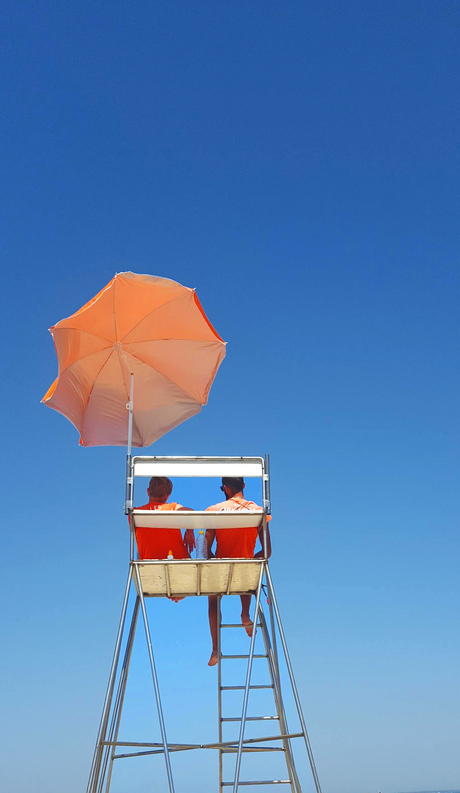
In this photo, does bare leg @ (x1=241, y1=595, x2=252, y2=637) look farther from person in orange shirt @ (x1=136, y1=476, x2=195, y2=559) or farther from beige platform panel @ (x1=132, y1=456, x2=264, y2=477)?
beige platform panel @ (x1=132, y1=456, x2=264, y2=477)

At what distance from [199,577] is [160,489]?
1457mm

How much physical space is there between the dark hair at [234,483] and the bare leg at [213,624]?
2.36 meters

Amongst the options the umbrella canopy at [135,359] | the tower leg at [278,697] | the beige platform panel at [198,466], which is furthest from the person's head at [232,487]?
Result: the umbrella canopy at [135,359]

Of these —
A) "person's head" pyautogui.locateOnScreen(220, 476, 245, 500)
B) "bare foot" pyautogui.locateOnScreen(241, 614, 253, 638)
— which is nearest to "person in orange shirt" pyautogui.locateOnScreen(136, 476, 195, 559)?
"person's head" pyautogui.locateOnScreen(220, 476, 245, 500)

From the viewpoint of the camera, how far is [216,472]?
9.70 metres

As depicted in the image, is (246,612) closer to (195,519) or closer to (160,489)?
(195,519)

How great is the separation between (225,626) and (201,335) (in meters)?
4.55

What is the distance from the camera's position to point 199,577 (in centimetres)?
1033

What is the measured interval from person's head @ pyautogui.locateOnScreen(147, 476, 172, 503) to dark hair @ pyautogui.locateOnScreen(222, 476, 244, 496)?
73 cm

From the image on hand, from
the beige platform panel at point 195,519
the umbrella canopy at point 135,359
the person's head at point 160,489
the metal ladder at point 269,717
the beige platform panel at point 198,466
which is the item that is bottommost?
the metal ladder at point 269,717

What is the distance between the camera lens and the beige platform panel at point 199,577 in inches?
387

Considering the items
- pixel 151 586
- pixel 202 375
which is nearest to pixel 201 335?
pixel 202 375

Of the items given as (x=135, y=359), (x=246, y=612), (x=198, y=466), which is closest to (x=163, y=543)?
(x=198, y=466)

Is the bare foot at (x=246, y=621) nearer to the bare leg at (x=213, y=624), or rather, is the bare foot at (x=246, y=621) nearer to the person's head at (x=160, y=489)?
the bare leg at (x=213, y=624)
